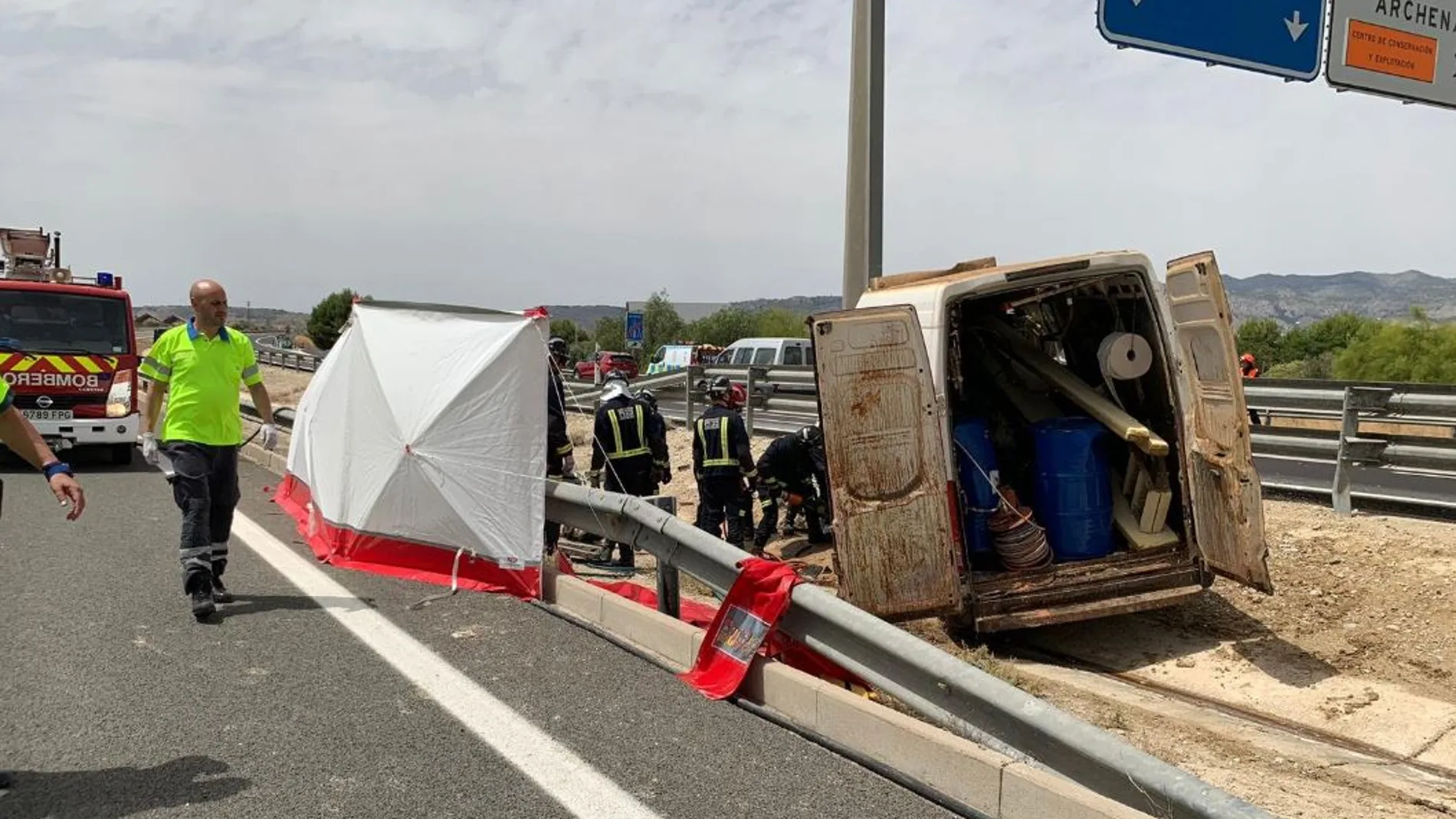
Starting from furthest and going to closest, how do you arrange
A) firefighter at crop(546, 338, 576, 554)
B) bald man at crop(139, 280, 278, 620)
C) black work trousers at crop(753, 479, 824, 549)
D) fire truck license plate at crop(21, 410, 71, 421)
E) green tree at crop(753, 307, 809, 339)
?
1. green tree at crop(753, 307, 809, 339)
2. fire truck license plate at crop(21, 410, 71, 421)
3. black work trousers at crop(753, 479, 824, 549)
4. firefighter at crop(546, 338, 576, 554)
5. bald man at crop(139, 280, 278, 620)

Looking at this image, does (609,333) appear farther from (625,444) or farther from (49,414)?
(625,444)

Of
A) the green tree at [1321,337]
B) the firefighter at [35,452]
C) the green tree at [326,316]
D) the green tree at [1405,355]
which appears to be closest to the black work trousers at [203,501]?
the firefighter at [35,452]

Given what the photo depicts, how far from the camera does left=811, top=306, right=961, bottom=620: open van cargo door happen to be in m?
5.95

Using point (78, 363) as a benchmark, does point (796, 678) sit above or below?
below

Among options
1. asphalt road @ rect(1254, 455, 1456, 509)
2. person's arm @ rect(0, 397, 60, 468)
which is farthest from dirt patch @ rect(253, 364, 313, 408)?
person's arm @ rect(0, 397, 60, 468)

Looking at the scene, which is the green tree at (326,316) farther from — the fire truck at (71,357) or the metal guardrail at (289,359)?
the fire truck at (71,357)

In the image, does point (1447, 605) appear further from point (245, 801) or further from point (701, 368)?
point (701, 368)

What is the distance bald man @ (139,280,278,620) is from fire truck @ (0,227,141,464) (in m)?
7.71

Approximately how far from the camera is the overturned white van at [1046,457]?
5.96m

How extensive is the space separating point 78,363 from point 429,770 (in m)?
11.5

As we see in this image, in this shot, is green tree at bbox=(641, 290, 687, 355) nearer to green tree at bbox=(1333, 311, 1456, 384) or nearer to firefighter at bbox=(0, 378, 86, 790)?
green tree at bbox=(1333, 311, 1456, 384)

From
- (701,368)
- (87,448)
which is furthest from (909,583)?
(87,448)

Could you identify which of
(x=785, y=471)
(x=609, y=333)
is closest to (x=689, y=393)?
(x=785, y=471)

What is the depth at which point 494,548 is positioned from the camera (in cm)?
615
